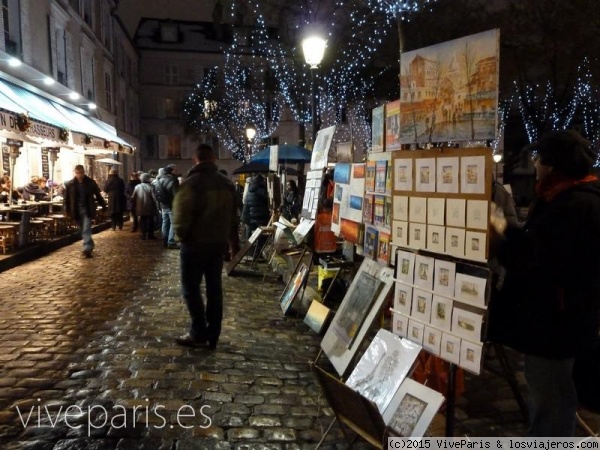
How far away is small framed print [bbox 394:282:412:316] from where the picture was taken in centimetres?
328

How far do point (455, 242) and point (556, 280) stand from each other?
0.61 metres

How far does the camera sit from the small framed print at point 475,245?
2.75 meters

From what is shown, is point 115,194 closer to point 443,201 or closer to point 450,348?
point 443,201

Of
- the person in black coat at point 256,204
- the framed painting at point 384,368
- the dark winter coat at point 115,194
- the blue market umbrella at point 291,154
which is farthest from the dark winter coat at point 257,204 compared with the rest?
the framed painting at point 384,368

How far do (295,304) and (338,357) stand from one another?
2.72 metres

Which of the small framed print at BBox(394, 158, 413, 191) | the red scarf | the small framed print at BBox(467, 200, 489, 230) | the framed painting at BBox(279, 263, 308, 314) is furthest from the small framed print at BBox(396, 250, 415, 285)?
the framed painting at BBox(279, 263, 308, 314)

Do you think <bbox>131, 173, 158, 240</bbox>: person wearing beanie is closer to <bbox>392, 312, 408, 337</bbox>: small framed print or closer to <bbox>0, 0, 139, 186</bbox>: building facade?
<bbox>0, 0, 139, 186</bbox>: building facade

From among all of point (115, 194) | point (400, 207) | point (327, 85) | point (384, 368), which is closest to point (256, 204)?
point (115, 194)

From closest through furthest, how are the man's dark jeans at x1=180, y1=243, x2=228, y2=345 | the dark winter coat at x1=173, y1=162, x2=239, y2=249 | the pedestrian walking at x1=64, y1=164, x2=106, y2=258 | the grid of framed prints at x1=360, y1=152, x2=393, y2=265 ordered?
the grid of framed prints at x1=360, y1=152, x2=393, y2=265
the dark winter coat at x1=173, y1=162, x2=239, y2=249
the man's dark jeans at x1=180, y1=243, x2=228, y2=345
the pedestrian walking at x1=64, y1=164, x2=106, y2=258

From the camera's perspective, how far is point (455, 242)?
9.62 feet

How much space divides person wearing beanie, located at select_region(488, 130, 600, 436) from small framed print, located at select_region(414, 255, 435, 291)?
19.0 inches

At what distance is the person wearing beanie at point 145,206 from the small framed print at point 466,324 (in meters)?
12.2

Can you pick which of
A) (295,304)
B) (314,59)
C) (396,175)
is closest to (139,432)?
(396,175)

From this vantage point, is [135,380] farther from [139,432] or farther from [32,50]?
[32,50]
